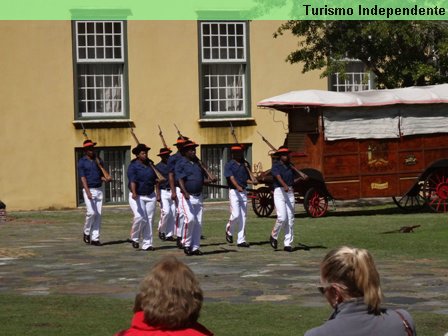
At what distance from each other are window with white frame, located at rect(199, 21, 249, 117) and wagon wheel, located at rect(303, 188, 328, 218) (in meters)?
6.02

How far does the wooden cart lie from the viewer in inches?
1049

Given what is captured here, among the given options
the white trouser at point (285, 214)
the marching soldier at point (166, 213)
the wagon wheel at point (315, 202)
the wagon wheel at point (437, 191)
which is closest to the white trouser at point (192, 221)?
the white trouser at point (285, 214)

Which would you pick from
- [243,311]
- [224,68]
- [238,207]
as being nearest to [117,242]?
[238,207]

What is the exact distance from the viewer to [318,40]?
1156 inches

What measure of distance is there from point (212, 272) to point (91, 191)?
5.61 meters

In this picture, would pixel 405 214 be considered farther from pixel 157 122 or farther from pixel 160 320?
pixel 160 320

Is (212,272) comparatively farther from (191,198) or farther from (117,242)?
(117,242)

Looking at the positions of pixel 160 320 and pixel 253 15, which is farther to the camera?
pixel 253 15

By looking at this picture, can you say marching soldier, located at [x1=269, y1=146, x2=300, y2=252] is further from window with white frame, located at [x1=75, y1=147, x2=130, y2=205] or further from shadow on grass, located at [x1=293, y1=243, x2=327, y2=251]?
window with white frame, located at [x1=75, y1=147, x2=130, y2=205]

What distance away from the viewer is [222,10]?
31.7 meters

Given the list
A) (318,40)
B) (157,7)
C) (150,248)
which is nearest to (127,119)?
(157,7)

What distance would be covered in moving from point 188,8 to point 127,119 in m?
3.22

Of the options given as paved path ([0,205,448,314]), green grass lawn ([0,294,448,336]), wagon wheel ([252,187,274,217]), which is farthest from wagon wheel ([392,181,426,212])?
green grass lawn ([0,294,448,336])

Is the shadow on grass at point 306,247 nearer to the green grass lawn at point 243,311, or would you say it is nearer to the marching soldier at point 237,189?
the green grass lawn at point 243,311
